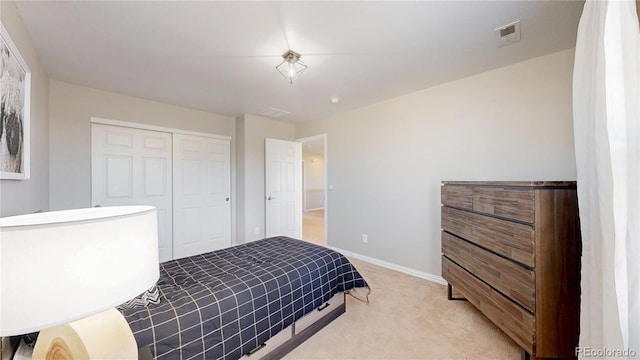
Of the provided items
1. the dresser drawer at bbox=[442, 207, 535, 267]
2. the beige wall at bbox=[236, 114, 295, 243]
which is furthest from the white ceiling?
the dresser drawer at bbox=[442, 207, 535, 267]

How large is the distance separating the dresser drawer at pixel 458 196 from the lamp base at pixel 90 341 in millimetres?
2236

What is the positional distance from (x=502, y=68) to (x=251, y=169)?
3448 mm

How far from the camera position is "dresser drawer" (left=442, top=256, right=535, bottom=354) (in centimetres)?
140

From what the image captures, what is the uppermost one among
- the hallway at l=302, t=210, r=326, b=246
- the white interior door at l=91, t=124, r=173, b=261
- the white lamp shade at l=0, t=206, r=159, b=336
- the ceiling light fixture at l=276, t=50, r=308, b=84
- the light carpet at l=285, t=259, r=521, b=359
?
the ceiling light fixture at l=276, t=50, r=308, b=84

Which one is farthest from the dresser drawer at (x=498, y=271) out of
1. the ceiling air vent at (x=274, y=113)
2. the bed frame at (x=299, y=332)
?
the ceiling air vent at (x=274, y=113)

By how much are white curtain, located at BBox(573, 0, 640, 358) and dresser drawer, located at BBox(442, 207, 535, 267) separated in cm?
27

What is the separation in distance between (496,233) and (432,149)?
129 cm

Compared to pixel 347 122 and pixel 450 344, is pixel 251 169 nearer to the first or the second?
pixel 347 122

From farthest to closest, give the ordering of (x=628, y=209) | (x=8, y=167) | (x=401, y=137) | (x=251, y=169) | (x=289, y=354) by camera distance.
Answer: (x=251, y=169)
(x=401, y=137)
(x=289, y=354)
(x=8, y=167)
(x=628, y=209)

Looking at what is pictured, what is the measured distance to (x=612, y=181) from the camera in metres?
0.96

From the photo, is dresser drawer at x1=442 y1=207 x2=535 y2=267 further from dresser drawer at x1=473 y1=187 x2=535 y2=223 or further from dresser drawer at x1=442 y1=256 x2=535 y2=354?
dresser drawer at x1=442 y1=256 x2=535 y2=354

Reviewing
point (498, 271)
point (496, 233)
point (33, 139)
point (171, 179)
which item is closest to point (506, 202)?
point (496, 233)

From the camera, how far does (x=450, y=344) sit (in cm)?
166

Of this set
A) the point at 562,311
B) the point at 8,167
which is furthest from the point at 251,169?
the point at 562,311
